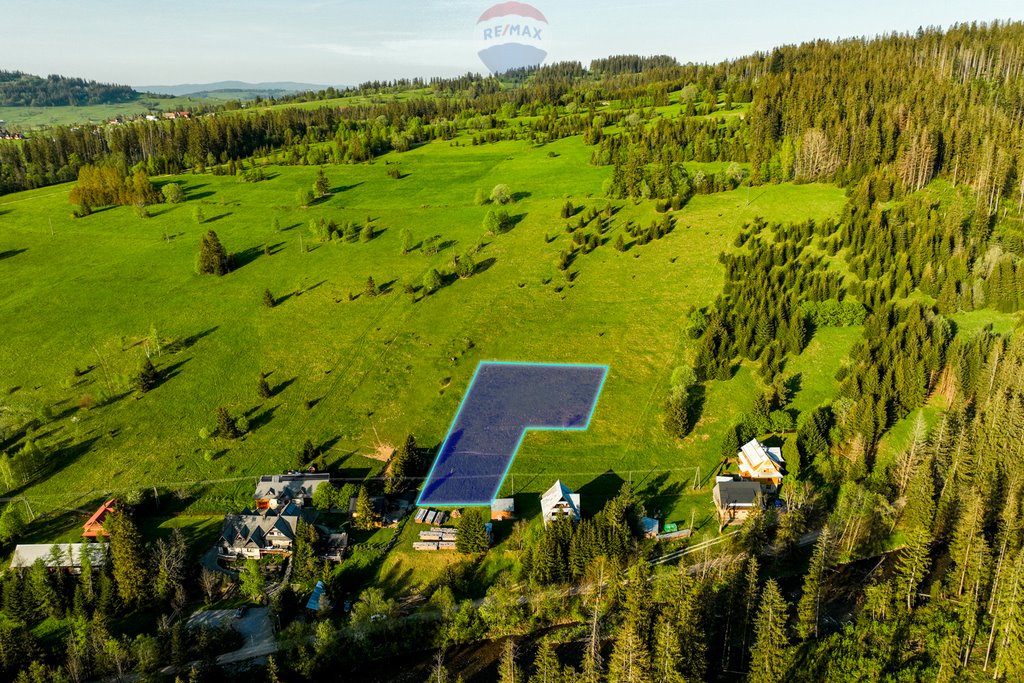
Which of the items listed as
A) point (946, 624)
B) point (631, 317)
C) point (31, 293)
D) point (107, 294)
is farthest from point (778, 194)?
point (31, 293)

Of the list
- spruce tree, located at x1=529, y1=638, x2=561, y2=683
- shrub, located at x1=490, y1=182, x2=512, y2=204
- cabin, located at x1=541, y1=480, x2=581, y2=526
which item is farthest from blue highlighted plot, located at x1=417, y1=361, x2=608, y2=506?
shrub, located at x1=490, y1=182, x2=512, y2=204

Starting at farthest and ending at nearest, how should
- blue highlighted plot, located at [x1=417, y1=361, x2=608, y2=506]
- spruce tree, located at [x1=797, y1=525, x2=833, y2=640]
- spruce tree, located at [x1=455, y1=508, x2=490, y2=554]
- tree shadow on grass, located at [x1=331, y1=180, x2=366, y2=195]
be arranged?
1. tree shadow on grass, located at [x1=331, y1=180, x2=366, y2=195]
2. blue highlighted plot, located at [x1=417, y1=361, x2=608, y2=506]
3. spruce tree, located at [x1=455, y1=508, x2=490, y2=554]
4. spruce tree, located at [x1=797, y1=525, x2=833, y2=640]

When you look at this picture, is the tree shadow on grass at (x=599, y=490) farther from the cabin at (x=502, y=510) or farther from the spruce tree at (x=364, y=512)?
the spruce tree at (x=364, y=512)

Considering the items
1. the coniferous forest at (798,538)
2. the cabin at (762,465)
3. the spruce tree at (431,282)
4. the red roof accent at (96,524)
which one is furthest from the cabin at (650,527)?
the spruce tree at (431,282)

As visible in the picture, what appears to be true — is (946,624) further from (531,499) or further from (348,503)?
(348,503)

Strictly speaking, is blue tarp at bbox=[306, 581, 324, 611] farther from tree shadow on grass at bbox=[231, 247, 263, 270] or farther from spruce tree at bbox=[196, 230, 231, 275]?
tree shadow on grass at bbox=[231, 247, 263, 270]

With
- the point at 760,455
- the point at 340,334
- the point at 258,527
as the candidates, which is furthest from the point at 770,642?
the point at 340,334
